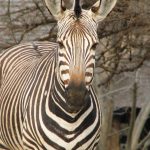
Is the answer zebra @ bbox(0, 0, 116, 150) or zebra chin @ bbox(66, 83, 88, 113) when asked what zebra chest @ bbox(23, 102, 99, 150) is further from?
zebra chin @ bbox(66, 83, 88, 113)

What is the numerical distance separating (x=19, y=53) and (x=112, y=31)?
2.14m

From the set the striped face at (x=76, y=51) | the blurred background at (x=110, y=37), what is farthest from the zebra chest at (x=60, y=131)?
the blurred background at (x=110, y=37)

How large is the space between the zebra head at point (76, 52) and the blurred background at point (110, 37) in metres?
3.14

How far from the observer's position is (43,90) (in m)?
6.23

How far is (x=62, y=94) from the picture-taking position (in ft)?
19.4

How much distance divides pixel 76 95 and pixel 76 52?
36cm

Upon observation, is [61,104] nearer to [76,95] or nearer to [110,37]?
[76,95]

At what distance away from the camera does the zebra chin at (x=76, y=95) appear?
5.46 meters

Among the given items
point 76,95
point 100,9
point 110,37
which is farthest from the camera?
point 110,37

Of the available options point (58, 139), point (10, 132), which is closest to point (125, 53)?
point (10, 132)

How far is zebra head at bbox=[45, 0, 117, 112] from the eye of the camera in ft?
18.0

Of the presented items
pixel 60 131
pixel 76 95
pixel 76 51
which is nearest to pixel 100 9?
pixel 76 51

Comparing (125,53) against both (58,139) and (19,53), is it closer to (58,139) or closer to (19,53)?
(19,53)

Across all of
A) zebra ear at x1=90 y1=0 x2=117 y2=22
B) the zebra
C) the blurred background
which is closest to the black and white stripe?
the zebra
